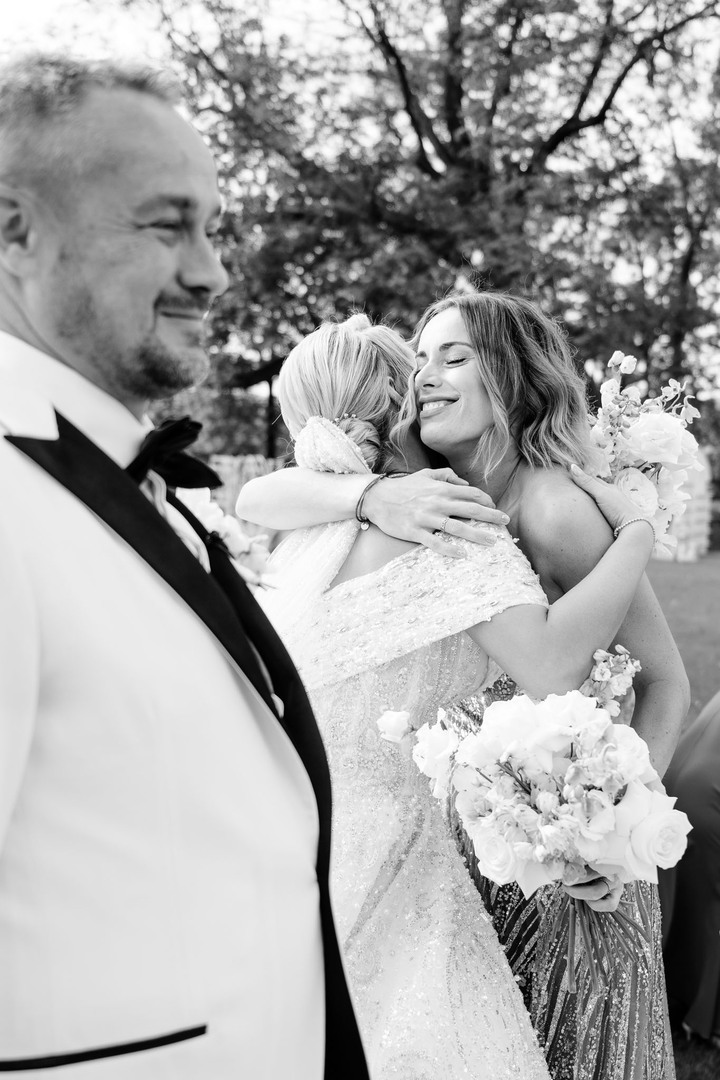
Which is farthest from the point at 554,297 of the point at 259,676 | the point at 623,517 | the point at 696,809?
the point at 259,676

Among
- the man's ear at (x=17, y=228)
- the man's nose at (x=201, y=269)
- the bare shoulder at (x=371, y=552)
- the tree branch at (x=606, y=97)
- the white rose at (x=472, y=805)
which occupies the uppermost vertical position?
the tree branch at (x=606, y=97)

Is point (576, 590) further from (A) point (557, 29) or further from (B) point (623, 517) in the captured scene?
(A) point (557, 29)

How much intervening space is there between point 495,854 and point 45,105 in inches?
64.5

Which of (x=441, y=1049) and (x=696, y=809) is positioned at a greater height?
(x=441, y=1049)

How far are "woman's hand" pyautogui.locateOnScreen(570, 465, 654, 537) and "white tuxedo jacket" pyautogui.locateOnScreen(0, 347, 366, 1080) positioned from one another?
1.65 meters

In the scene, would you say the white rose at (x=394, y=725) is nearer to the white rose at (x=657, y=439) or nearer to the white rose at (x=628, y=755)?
the white rose at (x=628, y=755)

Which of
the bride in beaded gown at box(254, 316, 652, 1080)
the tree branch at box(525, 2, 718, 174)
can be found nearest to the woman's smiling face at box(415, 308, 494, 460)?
the bride in beaded gown at box(254, 316, 652, 1080)

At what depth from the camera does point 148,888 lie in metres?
1.20

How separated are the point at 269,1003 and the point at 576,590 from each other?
142 centimetres

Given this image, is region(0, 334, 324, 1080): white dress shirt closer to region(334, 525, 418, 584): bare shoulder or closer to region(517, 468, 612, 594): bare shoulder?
region(334, 525, 418, 584): bare shoulder

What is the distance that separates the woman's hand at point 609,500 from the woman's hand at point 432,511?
12.7 inches

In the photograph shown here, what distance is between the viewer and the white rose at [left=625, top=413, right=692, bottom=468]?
3191 millimetres

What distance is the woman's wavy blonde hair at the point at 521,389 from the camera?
114 inches

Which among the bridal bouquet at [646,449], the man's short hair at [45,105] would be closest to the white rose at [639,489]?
the bridal bouquet at [646,449]
